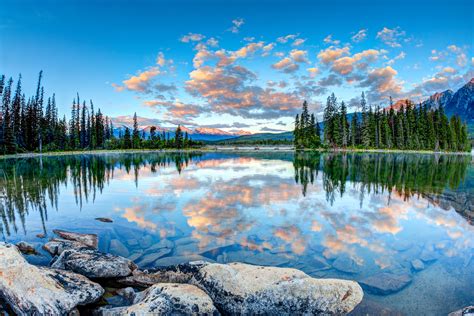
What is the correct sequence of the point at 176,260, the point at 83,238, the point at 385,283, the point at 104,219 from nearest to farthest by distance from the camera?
the point at 385,283, the point at 176,260, the point at 83,238, the point at 104,219

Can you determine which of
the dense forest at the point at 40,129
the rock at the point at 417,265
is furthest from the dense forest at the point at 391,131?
the rock at the point at 417,265

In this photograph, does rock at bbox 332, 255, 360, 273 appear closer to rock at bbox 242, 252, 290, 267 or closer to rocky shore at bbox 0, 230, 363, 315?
rock at bbox 242, 252, 290, 267

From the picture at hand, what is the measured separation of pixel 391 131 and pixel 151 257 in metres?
102

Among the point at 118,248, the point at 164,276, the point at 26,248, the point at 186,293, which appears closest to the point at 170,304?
the point at 186,293

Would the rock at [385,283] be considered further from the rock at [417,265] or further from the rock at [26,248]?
the rock at [26,248]

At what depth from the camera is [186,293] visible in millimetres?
5328

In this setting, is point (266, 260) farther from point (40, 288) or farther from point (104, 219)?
point (104, 219)

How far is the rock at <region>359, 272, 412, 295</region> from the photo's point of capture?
20.7 ft

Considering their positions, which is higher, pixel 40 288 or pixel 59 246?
pixel 40 288

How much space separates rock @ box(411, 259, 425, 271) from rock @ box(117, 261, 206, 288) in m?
5.33

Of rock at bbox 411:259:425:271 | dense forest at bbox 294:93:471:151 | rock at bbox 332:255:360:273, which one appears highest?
dense forest at bbox 294:93:471:151

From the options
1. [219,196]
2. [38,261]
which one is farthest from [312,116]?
[38,261]

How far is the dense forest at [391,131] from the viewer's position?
91.4 meters

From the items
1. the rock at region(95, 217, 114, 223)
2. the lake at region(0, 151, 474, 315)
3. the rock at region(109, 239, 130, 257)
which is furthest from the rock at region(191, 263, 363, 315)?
the rock at region(95, 217, 114, 223)
